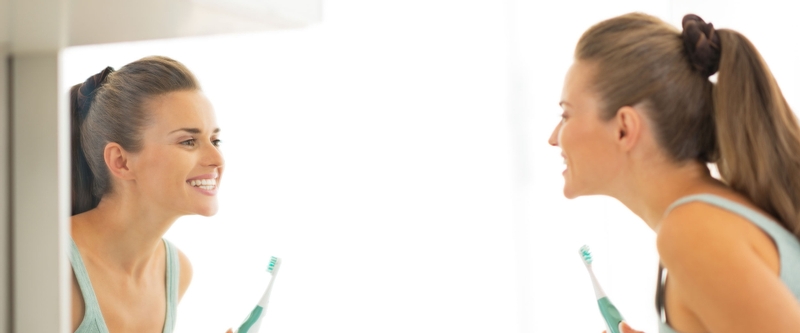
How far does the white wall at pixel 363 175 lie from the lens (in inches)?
49.9

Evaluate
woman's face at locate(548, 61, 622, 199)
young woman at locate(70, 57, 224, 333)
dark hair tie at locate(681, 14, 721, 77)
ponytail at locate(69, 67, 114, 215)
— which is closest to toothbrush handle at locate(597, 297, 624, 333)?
woman's face at locate(548, 61, 622, 199)

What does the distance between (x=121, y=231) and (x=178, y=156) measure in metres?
0.11

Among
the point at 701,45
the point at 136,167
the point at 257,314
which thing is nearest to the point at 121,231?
the point at 136,167

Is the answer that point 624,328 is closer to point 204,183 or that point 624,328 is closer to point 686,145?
point 686,145

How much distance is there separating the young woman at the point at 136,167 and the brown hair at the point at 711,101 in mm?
459

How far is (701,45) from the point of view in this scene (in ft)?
2.46

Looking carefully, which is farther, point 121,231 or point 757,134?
point 121,231

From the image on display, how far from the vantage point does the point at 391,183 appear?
5.19ft

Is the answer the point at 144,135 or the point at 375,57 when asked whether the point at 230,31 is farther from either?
the point at 375,57

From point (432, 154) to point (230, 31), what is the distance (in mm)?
1342

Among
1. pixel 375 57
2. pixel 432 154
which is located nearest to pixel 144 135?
pixel 375 57

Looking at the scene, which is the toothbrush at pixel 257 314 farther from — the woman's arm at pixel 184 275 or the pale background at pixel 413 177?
the pale background at pixel 413 177

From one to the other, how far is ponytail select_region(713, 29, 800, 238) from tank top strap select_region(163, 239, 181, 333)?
0.65 meters

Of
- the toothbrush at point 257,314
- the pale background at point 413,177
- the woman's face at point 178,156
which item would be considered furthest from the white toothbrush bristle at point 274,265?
the pale background at point 413,177
